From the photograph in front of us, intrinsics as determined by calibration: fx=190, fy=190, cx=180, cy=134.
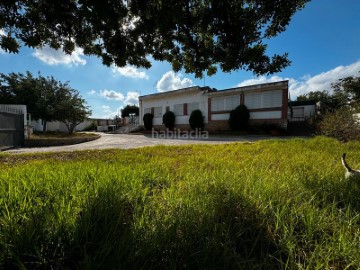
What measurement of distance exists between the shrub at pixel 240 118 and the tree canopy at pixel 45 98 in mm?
13364

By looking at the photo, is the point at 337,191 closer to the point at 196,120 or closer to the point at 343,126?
the point at 343,126

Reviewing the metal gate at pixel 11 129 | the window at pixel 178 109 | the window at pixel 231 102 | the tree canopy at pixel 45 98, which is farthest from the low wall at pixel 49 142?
the window at pixel 231 102

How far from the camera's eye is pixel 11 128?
29.7 feet

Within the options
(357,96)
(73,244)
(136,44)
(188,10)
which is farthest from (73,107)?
(357,96)

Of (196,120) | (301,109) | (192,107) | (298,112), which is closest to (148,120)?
(192,107)

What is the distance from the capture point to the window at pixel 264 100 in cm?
1541

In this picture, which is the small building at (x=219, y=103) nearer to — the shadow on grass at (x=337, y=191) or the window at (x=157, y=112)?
the window at (x=157, y=112)

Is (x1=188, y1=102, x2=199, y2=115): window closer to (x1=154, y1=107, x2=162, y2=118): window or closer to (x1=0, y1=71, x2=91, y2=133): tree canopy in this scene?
(x1=154, y1=107, x2=162, y2=118): window

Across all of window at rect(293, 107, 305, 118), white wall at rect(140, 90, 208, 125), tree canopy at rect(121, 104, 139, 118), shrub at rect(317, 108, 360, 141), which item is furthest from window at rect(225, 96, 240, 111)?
tree canopy at rect(121, 104, 139, 118)

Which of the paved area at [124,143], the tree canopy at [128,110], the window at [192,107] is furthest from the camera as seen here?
the tree canopy at [128,110]

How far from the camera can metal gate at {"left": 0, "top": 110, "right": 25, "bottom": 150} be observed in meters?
8.37

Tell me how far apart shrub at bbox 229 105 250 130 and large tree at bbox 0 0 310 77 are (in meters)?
13.8

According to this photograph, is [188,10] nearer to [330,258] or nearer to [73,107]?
[330,258]

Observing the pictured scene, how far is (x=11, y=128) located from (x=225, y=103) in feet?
51.2
